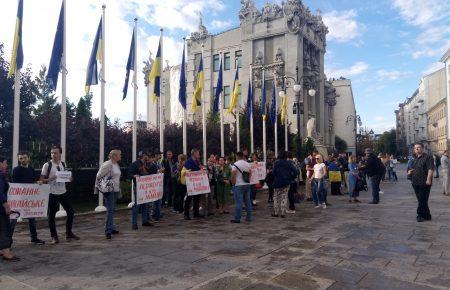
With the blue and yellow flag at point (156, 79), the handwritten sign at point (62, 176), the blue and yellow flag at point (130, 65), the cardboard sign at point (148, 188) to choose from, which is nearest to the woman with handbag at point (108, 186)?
the handwritten sign at point (62, 176)

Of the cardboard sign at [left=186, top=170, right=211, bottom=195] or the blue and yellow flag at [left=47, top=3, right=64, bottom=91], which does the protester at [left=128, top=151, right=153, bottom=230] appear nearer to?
the cardboard sign at [left=186, top=170, right=211, bottom=195]

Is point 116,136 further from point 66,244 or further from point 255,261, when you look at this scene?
point 255,261

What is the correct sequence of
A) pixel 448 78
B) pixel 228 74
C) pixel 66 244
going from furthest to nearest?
1. pixel 448 78
2. pixel 228 74
3. pixel 66 244

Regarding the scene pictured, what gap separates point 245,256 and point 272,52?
120 feet

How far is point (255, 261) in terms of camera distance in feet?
19.6

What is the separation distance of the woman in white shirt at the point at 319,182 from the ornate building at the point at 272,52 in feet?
79.6

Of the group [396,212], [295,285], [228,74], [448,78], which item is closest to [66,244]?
[295,285]

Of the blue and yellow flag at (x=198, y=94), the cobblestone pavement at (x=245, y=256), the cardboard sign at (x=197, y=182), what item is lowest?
the cobblestone pavement at (x=245, y=256)

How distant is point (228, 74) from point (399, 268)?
39.3m

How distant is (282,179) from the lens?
33.3 feet

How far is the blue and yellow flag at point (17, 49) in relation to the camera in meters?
9.83

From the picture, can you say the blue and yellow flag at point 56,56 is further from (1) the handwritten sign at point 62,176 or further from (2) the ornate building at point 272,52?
(2) the ornate building at point 272,52

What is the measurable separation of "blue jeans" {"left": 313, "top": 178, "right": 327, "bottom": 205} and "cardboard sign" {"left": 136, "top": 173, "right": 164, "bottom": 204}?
5537 millimetres

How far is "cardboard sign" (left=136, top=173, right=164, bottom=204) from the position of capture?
893 centimetres
